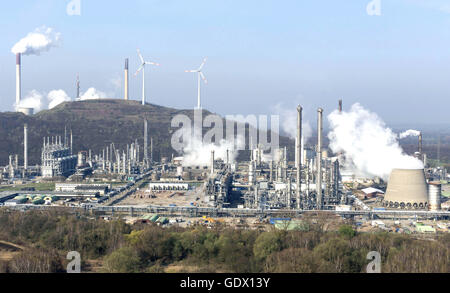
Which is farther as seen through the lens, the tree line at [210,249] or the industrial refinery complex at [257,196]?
the industrial refinery complex at [257,196]

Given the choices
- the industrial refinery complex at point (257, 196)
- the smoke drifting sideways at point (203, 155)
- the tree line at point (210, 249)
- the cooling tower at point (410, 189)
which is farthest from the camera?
the smoke drifting sideways at point (203, 155)

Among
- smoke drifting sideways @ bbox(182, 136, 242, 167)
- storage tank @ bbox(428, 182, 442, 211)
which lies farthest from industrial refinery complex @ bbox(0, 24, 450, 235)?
smoke drifting sideways @ bbox(182, 136, 242, 167)

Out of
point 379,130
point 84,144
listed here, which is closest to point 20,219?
point 379,130

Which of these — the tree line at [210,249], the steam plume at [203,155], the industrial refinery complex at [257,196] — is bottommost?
the tree line at [210,249]

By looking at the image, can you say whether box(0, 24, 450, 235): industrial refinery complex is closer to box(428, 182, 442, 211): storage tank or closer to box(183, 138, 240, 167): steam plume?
box(428, 182, 442, 211): storage tank

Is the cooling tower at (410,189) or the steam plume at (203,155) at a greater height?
the steam plume at (203,155)

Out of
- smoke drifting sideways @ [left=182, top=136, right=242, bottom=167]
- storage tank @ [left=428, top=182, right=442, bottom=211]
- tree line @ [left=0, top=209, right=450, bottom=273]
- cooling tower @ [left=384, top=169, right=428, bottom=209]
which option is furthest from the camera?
smoke drifting sideways @ [left=182, top=136, right=242, bottom=167]

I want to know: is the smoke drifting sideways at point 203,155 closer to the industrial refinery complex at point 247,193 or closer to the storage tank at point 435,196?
the industrial refinery complex at point 247,193

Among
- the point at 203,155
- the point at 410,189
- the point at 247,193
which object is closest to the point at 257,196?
the point at 247,193

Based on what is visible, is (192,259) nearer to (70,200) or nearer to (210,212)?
(210,212)

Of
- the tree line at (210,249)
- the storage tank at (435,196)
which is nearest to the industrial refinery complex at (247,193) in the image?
the storage tank at (435,196)
